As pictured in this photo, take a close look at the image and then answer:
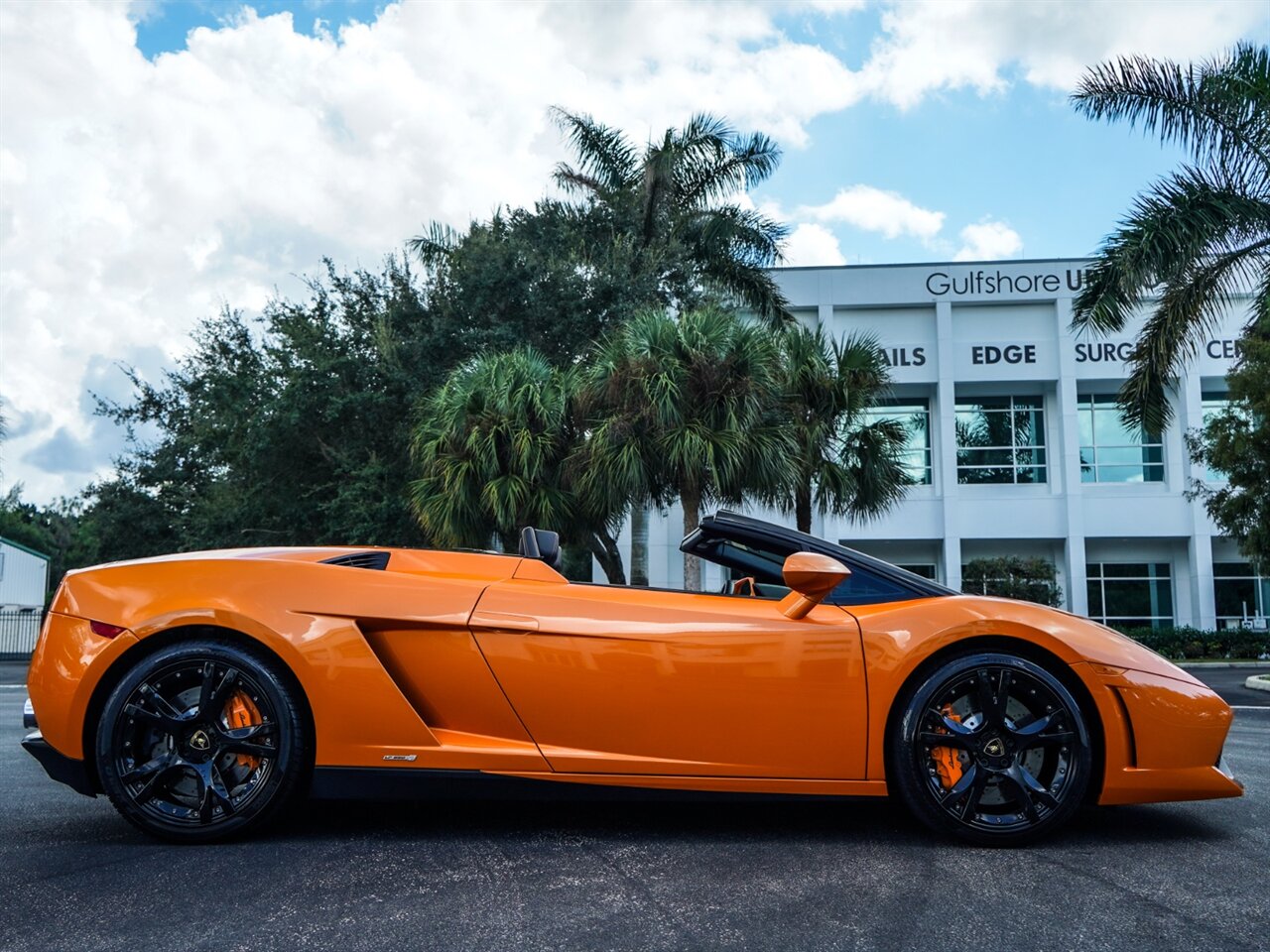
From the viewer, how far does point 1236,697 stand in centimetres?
1235

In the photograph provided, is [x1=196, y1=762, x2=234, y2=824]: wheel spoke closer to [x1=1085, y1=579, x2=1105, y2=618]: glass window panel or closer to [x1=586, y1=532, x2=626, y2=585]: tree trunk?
[x1=586, y1=532, x2=626, y2=585]: tree trunk

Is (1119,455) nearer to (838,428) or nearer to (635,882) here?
(838,428)

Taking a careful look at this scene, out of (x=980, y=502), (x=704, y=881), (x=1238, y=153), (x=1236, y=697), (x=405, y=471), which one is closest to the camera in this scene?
(x=704, y=881)

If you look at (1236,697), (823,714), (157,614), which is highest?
(157,614)

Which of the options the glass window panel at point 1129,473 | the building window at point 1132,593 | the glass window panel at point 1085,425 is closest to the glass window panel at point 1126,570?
the building window at point 1132,593

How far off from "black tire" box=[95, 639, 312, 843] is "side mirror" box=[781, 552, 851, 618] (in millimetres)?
1595

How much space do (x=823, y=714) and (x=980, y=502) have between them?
28.6 meters

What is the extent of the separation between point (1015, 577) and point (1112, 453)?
7.38m

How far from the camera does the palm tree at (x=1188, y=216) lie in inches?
546

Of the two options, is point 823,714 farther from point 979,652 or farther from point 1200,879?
point 1200,879

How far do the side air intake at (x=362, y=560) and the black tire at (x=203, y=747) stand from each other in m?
0.43

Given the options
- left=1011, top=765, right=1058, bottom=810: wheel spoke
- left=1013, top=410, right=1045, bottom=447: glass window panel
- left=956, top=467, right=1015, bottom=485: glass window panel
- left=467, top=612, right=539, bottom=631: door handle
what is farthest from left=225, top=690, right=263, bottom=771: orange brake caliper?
left=1013, top=410, right=1045, bottom=447: glass window panel

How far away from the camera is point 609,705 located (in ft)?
10.9

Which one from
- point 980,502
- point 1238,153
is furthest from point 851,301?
point 1238,153
